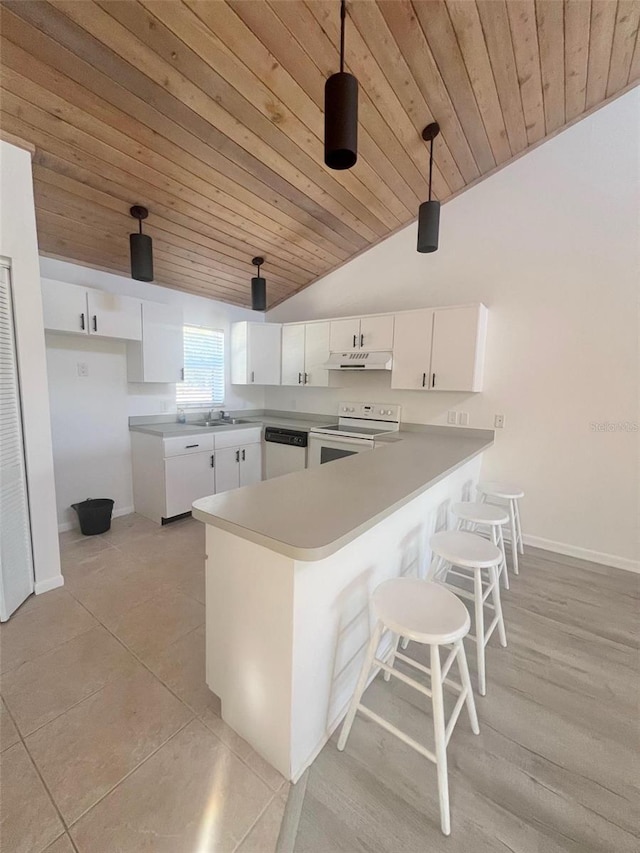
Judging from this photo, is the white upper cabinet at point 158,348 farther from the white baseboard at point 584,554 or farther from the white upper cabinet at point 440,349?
the white baseboard at point 584,554

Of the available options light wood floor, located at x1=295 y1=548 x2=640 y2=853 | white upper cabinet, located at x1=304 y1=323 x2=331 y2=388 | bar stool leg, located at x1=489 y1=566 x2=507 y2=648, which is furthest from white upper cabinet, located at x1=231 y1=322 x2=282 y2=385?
light wood floor, located at x1=295 y1=548 x2=640 y2=853

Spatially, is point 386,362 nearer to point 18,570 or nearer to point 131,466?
point 131,466

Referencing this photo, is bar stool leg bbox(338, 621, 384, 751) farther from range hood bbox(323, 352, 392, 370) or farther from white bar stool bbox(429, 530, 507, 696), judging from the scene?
range hood bbox(323, 352, 392, 370)

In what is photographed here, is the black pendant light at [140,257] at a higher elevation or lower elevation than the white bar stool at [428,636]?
higher

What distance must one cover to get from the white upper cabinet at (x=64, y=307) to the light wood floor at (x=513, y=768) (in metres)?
3.21

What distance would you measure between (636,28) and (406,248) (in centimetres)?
184

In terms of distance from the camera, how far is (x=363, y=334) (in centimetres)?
349

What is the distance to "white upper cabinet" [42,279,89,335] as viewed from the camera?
8.68ft

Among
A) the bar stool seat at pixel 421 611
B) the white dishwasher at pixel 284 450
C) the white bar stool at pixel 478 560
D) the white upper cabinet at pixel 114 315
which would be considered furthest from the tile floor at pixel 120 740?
the white upper cabinet at pixel 114 315

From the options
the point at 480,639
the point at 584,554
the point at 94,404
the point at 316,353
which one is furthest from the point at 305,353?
the point at 584,554

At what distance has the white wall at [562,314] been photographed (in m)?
2.60

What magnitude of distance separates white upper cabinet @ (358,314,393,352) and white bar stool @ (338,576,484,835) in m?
2.43

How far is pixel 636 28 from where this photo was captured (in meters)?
2.06

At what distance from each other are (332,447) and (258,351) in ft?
5.18
